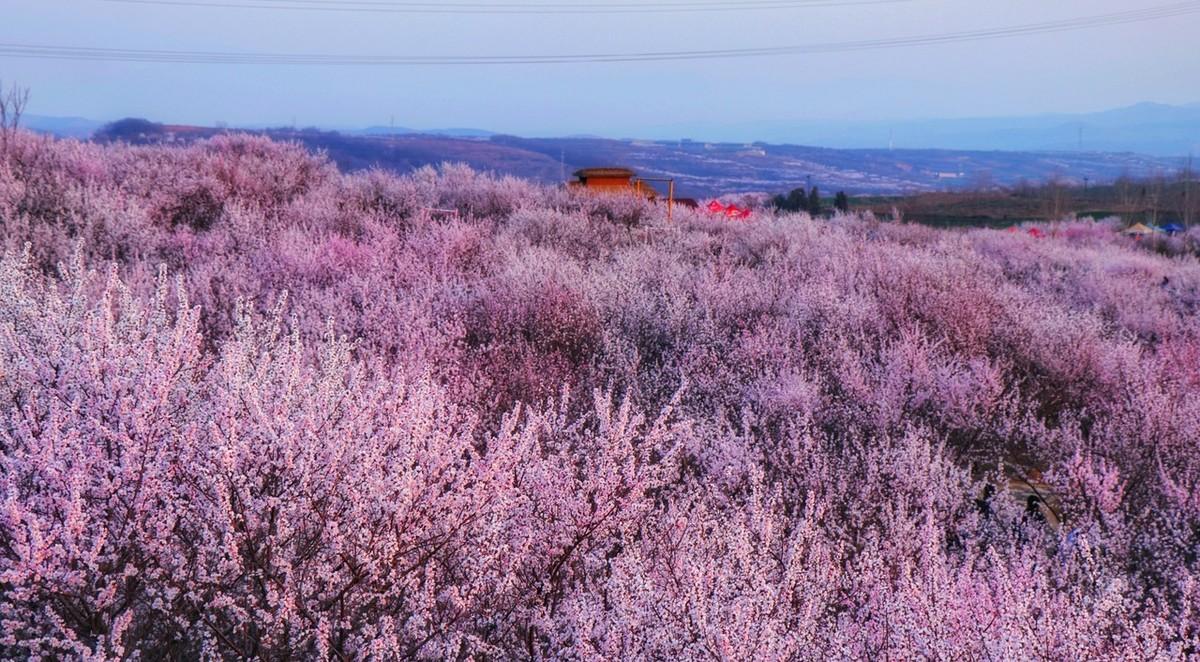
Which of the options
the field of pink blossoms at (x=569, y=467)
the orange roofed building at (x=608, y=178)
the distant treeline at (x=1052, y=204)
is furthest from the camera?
the distant treeline at (x=1052, y=204)

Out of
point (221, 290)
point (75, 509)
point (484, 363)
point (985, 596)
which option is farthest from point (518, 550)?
point (221, 290)

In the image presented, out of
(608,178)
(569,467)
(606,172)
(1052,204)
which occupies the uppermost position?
Result: (606,172)

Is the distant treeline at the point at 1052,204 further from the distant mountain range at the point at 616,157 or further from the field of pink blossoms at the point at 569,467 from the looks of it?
the field of pink blossoms at the point at 569,467

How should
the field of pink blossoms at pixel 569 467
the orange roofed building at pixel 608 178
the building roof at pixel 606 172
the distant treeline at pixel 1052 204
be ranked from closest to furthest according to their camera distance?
the field of pink blossoms at pixel 569 467, the orange roofed building at pixel 608 178, the building roof at pixel 606 172, the distant treeline at pixel 1052 204

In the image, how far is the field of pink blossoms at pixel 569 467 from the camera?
9.02ft

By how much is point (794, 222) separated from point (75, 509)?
16.5 m

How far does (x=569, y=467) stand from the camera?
11.7 feet

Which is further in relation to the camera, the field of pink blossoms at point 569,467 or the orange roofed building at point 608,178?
the orange roofed building at point 608,178

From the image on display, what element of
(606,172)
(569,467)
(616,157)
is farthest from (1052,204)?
(569,467)

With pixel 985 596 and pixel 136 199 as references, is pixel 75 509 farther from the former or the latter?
pixel 136 199

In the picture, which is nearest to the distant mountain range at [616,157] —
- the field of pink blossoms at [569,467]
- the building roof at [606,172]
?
the building roof at [606,172]

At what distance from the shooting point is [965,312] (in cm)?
841

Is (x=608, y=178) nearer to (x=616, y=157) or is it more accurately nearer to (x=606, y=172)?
(x=606, y=172)

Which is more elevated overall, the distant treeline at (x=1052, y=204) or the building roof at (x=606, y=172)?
the building roof at (x=606, y=172)
